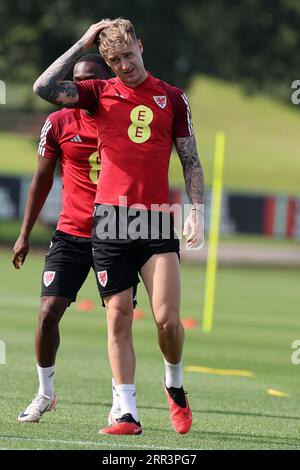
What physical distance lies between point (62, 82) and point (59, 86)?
0.05 meters

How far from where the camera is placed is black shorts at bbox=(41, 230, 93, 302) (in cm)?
888

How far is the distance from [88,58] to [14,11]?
3857cm

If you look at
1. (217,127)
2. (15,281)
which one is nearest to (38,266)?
(15,281)

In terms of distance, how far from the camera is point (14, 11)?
46.7 metres

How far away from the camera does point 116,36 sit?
783cm

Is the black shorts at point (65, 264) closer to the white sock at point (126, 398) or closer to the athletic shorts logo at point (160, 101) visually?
the white sock at point (126, 398)

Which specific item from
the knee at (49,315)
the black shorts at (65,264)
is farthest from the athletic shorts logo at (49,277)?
the knee at (49,315)

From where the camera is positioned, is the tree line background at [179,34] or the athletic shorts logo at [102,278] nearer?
the athletic shorts logo at [102,278]

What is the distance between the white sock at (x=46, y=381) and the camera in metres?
9.00

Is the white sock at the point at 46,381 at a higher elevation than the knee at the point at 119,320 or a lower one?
lower

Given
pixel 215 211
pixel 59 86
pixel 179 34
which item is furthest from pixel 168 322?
pixel 179 34

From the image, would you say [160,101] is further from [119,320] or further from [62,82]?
[119,320]

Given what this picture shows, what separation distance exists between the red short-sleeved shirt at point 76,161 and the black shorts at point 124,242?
60cm
